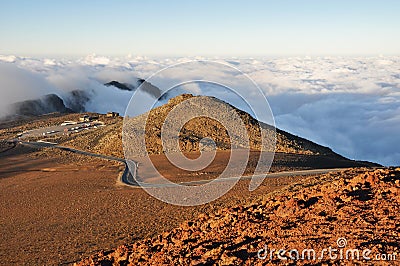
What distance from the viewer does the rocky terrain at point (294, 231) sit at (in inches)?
311

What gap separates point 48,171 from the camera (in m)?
31.0

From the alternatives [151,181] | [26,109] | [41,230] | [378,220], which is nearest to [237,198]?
[151,181]

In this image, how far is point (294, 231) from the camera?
30.3 ft

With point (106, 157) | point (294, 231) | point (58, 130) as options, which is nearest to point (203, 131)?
point (106, 157)

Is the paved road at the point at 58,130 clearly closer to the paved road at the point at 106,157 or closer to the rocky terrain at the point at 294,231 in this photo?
the paved road at the point at 106,157

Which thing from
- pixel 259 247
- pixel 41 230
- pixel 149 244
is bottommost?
pixel 41 230

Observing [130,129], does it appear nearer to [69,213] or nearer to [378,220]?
[69,213]

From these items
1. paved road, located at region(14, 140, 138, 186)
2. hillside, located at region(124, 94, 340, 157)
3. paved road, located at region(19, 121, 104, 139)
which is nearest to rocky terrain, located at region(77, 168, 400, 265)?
paved road, located at region(14, 140, 138, 186)

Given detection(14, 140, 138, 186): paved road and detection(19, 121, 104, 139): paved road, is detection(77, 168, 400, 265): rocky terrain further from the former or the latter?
detection(19, 121, 104, 139): paved road

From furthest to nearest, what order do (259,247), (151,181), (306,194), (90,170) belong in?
(90,170), (151,181), (306,194), (259,247)

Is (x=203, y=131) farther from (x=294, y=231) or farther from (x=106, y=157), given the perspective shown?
(x=294, y=231)

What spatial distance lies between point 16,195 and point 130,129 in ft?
62.5

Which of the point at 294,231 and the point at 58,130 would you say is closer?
the point at 294,231

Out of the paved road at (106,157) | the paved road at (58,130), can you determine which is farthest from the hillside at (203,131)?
the paved road at (58,130)
